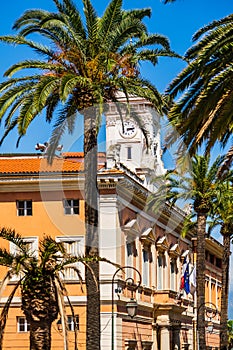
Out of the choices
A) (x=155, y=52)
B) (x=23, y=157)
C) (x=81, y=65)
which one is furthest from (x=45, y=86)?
(x=23, y=157)

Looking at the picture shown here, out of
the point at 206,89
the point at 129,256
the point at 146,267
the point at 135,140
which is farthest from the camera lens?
the point at 135,140

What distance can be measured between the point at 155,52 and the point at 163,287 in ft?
87.7

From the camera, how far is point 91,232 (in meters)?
28.9

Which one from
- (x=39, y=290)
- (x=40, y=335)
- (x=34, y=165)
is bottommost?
(x=40, y=335)

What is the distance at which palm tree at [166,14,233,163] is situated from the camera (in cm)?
1920

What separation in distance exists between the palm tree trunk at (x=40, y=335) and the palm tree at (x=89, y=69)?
11.2 ft

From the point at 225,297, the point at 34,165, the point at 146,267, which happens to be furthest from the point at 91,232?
the point at 225,297

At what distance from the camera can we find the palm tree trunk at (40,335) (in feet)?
83.5

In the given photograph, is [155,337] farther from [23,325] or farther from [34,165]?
[34,165]

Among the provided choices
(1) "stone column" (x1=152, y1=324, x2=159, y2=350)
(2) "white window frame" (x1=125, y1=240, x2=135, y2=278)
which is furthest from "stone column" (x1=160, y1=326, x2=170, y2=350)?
(2) "white window frame" (x1=125, y1=240, x2=135, y2=278)

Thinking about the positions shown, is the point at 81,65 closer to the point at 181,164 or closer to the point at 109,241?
the point at 181,164

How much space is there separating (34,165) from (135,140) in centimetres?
1196

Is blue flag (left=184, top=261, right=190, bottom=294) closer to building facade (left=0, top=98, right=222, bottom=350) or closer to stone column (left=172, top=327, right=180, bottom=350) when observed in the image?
stone column (left=172, top=327, right=180, bottom=350)

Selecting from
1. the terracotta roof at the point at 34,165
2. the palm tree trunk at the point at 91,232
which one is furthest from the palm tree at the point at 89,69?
the terracotta roof at the point at 34,165
